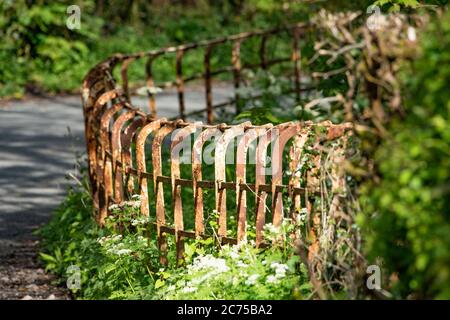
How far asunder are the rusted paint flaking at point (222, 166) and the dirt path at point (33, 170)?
1.82 meters

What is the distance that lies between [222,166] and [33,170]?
19.0 feet

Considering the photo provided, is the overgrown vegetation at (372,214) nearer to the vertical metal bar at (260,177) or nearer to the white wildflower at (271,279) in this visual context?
the white wildflower at (271,279)

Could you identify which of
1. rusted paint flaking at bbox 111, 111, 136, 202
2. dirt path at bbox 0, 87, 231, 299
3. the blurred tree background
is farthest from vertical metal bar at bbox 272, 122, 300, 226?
the blurred tree background

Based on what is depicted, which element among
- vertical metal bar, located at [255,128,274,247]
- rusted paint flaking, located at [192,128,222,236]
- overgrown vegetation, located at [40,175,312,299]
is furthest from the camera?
rusted paint flaking, located at [192,128,222,236]

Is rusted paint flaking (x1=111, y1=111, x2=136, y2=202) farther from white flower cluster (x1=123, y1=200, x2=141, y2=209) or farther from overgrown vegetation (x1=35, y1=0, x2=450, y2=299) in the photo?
white flower cluster (x1=123, y1=200, x2=141, y2=209)

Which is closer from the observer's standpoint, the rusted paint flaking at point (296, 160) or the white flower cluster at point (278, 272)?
the white flower cluster at point (278, 272)

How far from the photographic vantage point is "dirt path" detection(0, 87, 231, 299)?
8.02 metres

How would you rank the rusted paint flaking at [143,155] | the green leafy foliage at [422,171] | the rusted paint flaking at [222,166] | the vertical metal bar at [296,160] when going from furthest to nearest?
1. the rusted paint flaking at [143,155]
2. the rusted paint flaking at [222,166]
3. the vertical metal bar at [296,160]
4. the green leafy foliage at [422,171]

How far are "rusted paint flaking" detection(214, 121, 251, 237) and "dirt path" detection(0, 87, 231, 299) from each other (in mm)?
1823

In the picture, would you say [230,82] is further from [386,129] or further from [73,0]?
[386,129]

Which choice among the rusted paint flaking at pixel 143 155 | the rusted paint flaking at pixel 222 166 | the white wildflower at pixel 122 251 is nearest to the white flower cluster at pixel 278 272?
the rusted paint flaking at pixel 222 166

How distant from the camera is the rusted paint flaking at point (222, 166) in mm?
6117
